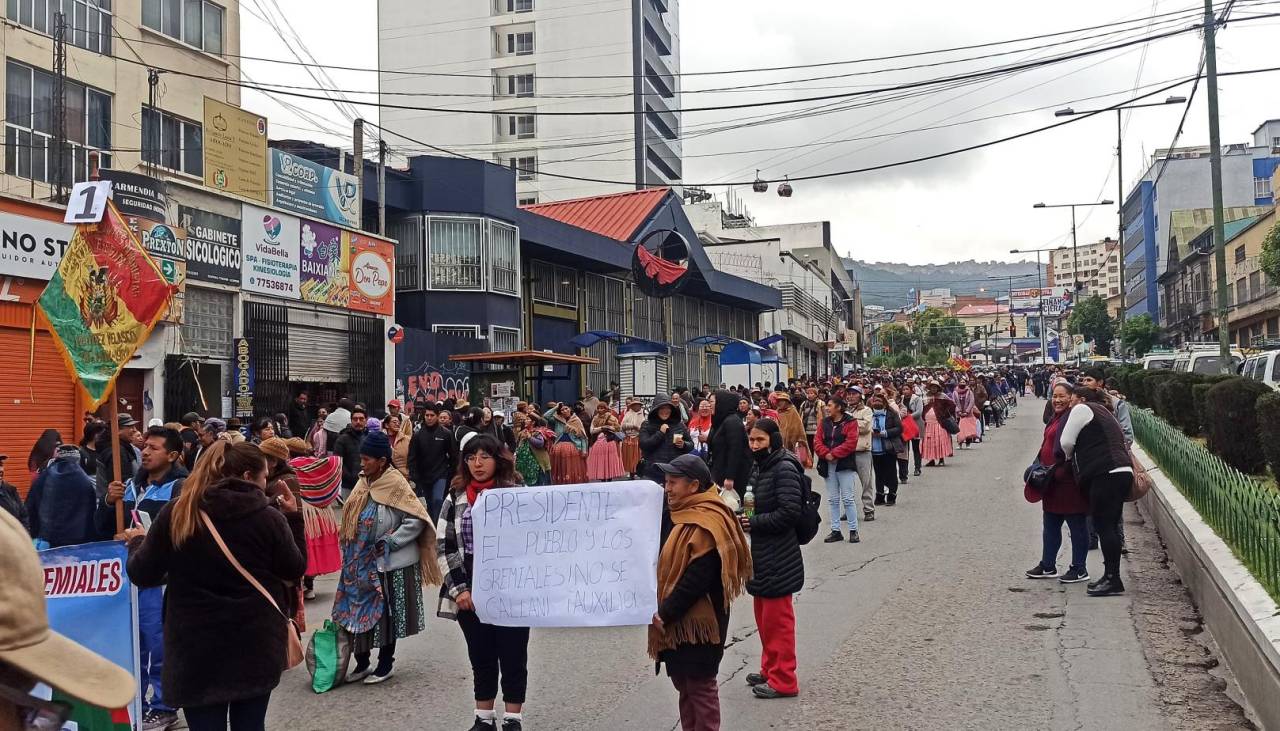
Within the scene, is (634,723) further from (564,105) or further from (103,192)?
(564,105)

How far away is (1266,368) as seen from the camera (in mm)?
22250

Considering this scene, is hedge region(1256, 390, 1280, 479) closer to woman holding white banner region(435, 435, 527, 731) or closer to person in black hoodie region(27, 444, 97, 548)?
woman holding white banner region(435, 435, 527, 731)

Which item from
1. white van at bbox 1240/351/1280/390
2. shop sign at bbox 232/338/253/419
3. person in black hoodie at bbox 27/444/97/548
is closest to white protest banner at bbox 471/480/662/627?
person in black hoodie at bbox 27/444/97/548

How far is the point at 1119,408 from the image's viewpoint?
46.6 feet

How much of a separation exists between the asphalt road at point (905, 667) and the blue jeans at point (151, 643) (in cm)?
70

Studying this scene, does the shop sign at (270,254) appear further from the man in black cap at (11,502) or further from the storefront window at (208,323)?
the man in black cap at (11,502)

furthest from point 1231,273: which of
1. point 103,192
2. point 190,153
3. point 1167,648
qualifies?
point 103,192

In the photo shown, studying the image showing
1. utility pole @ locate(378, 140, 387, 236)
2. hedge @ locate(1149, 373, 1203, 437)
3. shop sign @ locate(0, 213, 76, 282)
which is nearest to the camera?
shop sign @ locate(0, 213, 76, 282)

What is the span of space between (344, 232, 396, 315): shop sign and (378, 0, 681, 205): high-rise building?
39397mm

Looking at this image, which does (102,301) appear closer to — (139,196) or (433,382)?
(139,196)

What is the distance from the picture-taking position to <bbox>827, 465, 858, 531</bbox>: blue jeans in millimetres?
13305

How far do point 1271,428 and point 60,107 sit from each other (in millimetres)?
18319

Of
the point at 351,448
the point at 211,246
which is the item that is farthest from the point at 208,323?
the point at 351,448

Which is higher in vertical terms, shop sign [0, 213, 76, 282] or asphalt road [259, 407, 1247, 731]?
shop sign [0, 213, 76, 282]
